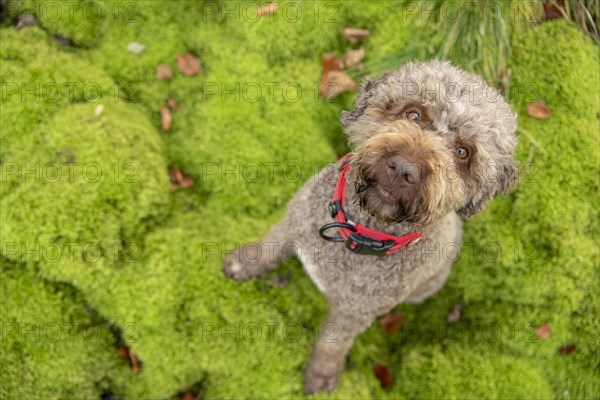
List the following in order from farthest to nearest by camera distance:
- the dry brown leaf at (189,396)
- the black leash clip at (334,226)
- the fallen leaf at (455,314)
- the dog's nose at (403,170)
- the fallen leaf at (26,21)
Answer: the fallen leaf at (455,314), the fallen leaf at (26,21), the dry brown leaf at (189,396), the black leash clip at (334,226), the dog's nose at (403,170)

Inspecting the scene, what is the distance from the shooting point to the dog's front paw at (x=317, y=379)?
389 cm

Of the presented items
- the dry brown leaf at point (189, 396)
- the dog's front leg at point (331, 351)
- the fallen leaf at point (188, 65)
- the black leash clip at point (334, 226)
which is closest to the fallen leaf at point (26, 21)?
the fallen leaf at point (188, 65)

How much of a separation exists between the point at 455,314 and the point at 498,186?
206 centimetres

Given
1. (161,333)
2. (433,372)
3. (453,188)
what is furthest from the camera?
(433,372)

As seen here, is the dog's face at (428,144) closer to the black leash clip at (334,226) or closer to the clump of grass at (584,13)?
the black leash clip at (334,226)

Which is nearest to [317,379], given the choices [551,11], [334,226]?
[334,226]

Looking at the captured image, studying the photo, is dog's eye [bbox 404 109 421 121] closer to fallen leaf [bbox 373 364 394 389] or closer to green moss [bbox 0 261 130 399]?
fallen leaf [bbox 373 364 394 389]

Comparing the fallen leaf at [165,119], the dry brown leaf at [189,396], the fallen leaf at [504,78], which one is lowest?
the dry brown leaf at [189,396]

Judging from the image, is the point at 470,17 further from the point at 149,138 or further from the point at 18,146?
the point at 18,146

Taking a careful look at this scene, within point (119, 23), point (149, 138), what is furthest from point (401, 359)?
point (119, 23)

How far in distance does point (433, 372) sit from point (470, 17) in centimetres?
315

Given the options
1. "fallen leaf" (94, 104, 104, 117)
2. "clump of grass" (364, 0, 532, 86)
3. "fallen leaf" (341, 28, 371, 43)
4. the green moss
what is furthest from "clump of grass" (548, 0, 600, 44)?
the green moss

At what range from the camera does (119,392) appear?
4.03 m

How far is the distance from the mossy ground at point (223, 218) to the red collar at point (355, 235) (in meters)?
1.30
